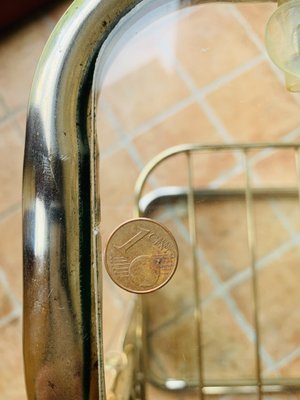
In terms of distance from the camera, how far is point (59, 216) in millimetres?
448

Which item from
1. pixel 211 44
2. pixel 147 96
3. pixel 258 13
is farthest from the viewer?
pixel 147 96

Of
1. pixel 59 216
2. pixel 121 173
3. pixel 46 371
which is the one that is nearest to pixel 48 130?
pixel 59 216

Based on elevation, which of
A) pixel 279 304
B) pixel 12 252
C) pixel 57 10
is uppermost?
pixel 57 10

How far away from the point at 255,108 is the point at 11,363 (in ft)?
2.18

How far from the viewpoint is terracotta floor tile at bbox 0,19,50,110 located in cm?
136

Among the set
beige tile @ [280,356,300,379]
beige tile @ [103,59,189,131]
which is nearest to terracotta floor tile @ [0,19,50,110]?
beige tile @ [103,59,189,131]

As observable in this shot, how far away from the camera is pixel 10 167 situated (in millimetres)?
1319

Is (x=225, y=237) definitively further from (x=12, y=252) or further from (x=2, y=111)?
(x=2, y=111)

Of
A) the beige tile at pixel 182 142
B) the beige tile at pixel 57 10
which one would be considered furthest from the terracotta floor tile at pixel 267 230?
the beige tile at pixel 57 10

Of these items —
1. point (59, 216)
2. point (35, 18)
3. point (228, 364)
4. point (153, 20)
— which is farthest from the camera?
point (35, 18)

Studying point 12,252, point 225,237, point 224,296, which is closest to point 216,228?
point 225,237

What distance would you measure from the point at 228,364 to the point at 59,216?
0.83 metres

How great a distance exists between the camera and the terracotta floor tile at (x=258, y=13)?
59 cm

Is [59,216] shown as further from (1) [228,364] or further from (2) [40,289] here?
(1) [228,364]
